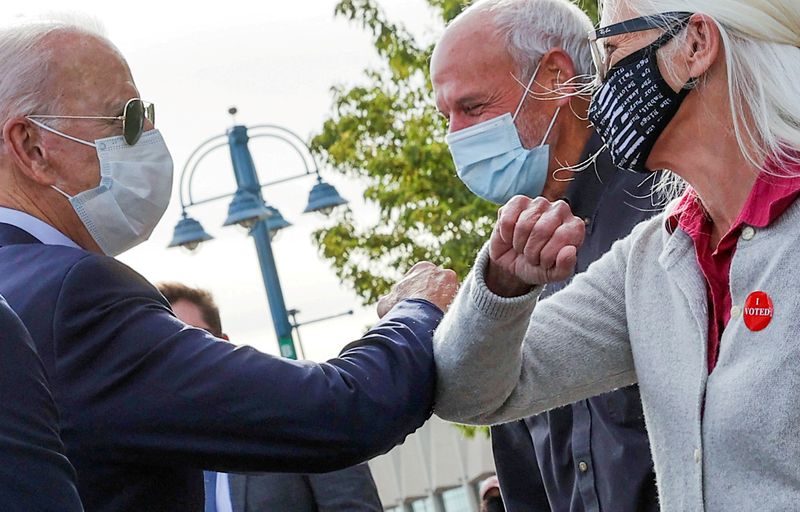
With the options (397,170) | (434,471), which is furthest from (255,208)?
(434,471)

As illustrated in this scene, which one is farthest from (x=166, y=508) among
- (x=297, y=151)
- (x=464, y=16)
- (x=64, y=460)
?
(x=297, y=151)

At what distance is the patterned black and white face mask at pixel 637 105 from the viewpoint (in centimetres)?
380

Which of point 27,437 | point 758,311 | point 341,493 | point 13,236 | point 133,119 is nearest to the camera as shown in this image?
point 27,437

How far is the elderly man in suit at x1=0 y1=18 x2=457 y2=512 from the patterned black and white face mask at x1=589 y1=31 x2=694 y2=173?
67cm

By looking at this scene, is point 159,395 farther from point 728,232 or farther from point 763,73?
point 763,73

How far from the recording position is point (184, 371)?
3.55 metres

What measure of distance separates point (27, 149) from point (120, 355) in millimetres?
756

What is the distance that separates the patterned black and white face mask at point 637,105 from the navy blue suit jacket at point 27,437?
1.88 m

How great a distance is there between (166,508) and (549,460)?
1734 mm

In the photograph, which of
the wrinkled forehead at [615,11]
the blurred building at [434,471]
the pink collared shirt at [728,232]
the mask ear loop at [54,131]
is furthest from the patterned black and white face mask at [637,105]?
the blurred building at [434,471]

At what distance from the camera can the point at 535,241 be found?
3643mm

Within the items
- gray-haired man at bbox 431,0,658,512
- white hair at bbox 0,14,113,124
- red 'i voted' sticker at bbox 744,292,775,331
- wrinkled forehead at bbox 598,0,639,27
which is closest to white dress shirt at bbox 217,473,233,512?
gray-haired man at bbox 431,0,658,512

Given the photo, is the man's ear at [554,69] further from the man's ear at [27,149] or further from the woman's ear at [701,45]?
the man's ear at [27,149]

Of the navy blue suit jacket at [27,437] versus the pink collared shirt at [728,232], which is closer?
the navy blue suit jacket at [27,437]
